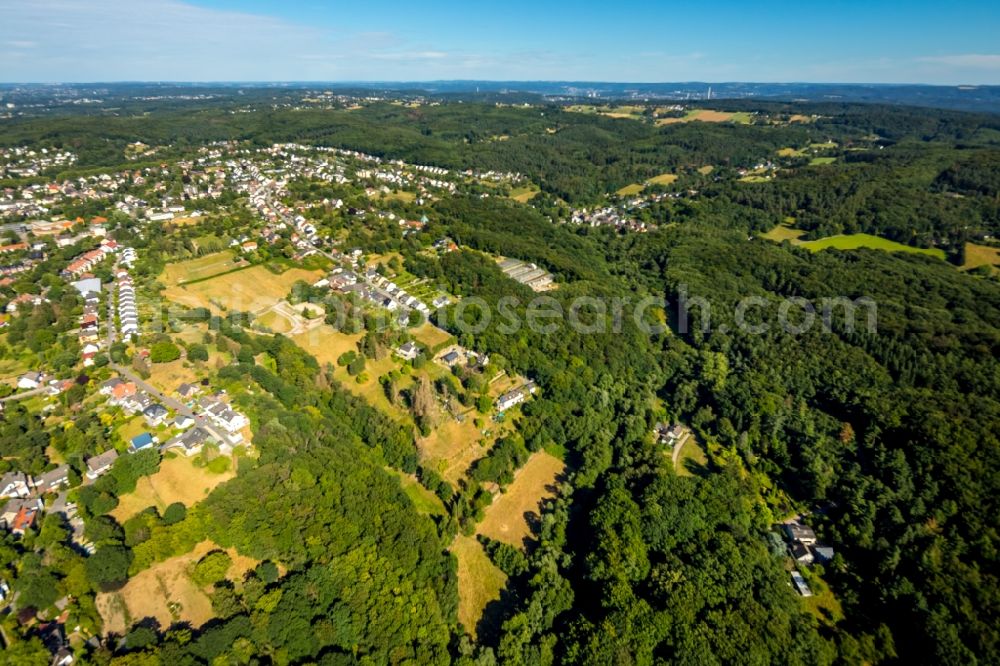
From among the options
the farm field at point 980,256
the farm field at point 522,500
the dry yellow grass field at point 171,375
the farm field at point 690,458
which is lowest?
the farm field at point 522,500

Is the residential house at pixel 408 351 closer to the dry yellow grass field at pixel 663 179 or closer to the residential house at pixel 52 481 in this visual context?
the residential house at pixel 52 481

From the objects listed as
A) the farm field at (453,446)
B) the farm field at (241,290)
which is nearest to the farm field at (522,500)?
the farm field at (453,446)

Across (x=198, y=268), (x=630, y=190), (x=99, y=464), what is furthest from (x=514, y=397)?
(x=630, y=190)

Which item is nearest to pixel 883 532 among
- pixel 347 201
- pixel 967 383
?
pixel 967 383

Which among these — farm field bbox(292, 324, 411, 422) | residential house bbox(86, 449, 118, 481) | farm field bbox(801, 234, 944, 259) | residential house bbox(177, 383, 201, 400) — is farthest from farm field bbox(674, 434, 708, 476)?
farm field bbox(801, 234, 944, 259)

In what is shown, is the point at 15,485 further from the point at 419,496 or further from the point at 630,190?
the point at 630,190

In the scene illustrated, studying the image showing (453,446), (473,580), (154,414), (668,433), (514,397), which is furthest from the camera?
(514,397)

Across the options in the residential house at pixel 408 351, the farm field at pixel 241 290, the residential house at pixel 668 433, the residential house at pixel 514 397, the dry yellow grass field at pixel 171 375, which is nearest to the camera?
the dry yellow grass field at pixel 171 375
